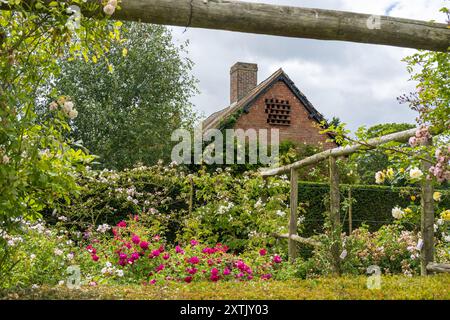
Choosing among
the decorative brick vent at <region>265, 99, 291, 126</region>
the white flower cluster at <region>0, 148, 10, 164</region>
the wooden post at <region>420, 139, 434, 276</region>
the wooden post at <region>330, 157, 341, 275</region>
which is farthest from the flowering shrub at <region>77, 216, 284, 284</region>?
the decorative brick vent at <region>265, 99, 291, 126</region>

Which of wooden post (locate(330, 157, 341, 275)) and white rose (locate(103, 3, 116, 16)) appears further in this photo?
wooden post (locate(330, 157, 341, 275))

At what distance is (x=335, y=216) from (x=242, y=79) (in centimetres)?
1362

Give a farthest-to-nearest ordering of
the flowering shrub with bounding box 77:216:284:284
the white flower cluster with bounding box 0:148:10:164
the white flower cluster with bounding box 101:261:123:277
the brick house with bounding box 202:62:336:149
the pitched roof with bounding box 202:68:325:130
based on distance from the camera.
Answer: the brick house with bounding box 202:62:336:149
the pitched roof with bounding box 202:68:325:130
the flowering shrub with bounding box 77:216:284:284
the white flower cluster with bounding box 101:261:123:277
the white flower cluster with bounding box 0:148:10:164

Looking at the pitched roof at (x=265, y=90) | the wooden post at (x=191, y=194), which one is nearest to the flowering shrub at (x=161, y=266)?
the wooden post at (x=191, y=194)

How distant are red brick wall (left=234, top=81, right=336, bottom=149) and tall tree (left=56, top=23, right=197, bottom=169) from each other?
9.11ft

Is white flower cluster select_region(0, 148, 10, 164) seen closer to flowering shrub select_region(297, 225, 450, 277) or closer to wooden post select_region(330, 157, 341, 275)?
wooden post select_region(330, 157, 341, 275)

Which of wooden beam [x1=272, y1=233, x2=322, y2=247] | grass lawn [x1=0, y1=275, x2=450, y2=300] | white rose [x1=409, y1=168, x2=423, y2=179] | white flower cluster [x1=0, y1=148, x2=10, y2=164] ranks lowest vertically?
grass lawn [x1=0, y1=275, x2=450, y2=300]

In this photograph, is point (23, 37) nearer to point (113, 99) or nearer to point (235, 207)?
point (235, 207)

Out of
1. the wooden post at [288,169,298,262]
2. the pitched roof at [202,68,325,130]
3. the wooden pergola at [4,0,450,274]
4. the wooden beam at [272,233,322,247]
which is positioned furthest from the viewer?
the pitched roof at [202,68,325,130]

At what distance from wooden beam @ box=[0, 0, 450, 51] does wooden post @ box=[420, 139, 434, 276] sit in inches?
48.5

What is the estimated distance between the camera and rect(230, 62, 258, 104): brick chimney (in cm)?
1902

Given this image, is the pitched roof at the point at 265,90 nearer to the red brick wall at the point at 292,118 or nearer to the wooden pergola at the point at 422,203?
the red brick wall at the point at 292,118

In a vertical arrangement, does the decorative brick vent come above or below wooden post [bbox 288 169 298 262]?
above

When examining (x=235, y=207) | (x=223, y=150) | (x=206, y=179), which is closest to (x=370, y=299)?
(x=235, y=207)
